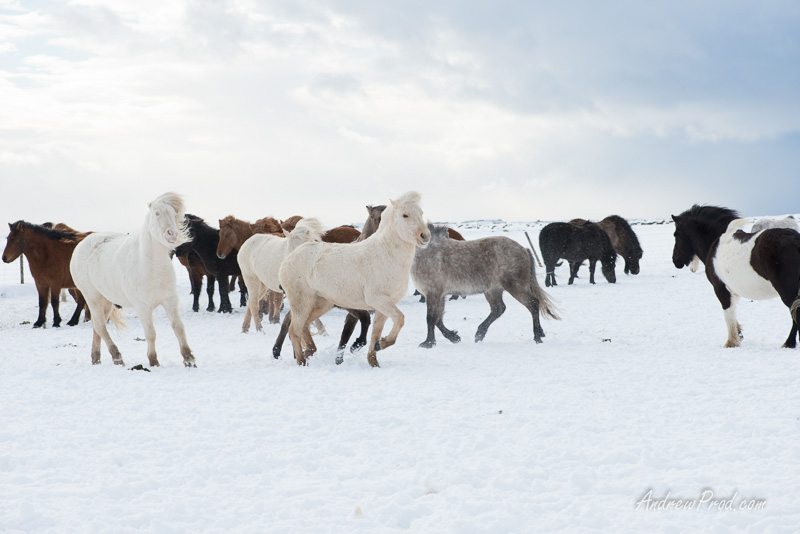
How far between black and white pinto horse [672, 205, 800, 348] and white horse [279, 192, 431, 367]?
4008mm

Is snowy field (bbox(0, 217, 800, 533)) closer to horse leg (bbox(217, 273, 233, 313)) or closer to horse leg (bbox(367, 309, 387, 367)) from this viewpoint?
horse leg (bbox(367, 309, 387, 367))

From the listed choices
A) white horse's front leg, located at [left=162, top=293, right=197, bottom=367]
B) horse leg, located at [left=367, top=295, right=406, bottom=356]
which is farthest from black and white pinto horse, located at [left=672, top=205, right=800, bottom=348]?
white horse's front leg, located at [left=162, top=293, right=197, bottom=367]

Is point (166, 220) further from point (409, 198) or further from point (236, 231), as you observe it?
point (236, 231)

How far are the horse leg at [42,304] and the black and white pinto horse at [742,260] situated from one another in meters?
12.5

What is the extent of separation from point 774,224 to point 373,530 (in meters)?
9.50

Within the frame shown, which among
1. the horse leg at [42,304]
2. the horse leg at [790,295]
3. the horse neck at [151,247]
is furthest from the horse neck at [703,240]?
the horse leg at [42,304]

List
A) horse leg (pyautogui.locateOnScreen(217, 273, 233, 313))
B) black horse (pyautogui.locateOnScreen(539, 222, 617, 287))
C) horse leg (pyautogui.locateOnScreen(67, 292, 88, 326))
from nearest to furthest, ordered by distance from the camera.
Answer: horse leg (pyautogui.locateOnScreen(67, 292, 88, 326))
horse leg (pyautogui.locateOnScreen(217, 273, 233, 313))
black horse (pyautogui.locateOnScreen(539, 222, 617, 287))

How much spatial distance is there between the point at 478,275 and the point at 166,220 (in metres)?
4.07

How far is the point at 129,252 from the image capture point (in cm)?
686

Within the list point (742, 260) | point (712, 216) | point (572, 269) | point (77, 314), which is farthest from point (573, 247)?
point (77, 314)

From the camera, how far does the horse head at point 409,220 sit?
20.3 feet

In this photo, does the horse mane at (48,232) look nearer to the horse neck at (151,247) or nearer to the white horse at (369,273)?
the horse neck at (151,247)

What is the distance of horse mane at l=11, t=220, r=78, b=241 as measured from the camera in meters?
12.8

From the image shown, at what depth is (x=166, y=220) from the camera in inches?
262
